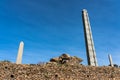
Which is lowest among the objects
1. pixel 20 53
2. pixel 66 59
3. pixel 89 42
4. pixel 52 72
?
pixel 52 72

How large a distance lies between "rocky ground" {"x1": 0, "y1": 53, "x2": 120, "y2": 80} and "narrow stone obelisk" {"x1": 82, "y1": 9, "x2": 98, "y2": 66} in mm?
2276

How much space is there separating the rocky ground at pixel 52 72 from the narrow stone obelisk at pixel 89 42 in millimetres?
2276

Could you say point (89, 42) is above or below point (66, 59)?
above

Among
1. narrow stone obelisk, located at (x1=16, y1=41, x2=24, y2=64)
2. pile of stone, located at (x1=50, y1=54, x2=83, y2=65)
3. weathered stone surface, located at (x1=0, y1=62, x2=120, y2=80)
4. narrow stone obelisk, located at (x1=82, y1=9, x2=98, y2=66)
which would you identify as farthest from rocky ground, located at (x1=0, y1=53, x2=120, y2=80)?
pile of stone, located at (x1=50, y1=54, x2=83, y2=65)

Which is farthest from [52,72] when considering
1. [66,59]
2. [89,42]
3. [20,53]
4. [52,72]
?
[89,42]

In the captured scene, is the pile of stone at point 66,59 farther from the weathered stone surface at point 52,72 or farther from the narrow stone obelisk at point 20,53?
the narrow stone obelisk at point 20,53

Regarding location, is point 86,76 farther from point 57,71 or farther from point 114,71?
point 114,71

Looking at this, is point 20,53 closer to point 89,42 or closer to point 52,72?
point 52,72

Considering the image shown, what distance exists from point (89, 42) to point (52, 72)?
248 inches

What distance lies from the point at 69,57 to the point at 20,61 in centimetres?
539

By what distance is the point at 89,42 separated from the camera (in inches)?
650

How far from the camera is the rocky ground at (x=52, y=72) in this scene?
34.0ft

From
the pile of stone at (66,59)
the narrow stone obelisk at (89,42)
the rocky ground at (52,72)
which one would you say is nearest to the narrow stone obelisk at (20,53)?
the rocky ground at (52,72)

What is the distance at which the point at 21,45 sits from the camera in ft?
45.6
